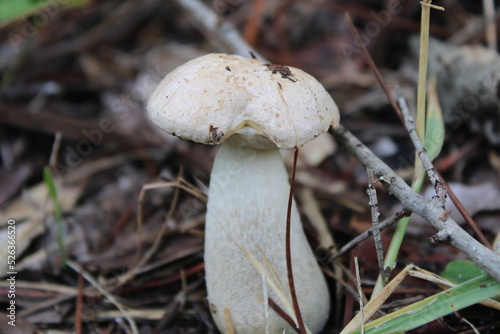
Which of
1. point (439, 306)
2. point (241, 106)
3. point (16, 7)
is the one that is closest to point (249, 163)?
point (241, 106)

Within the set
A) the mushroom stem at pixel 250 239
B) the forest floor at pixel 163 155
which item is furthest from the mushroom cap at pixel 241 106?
the forest floor at pixel 163 155

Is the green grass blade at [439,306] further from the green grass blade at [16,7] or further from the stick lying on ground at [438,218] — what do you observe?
the green grass blade at [16,7]

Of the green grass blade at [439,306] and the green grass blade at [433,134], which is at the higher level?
the green grass blade at [433,134]

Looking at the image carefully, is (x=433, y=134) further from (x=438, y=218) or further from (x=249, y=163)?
(x=249, y=163)

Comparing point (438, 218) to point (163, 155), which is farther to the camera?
point (163, 155)

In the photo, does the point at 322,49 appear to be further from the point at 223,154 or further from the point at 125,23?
the point at 223,154

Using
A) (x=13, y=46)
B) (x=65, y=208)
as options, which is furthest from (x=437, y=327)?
(x=13, y=46)

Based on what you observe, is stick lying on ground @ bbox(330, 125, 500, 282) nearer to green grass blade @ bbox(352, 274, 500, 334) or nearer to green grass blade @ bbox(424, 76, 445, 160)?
green grass blade @ bbox(352, 274, 500, 334)
